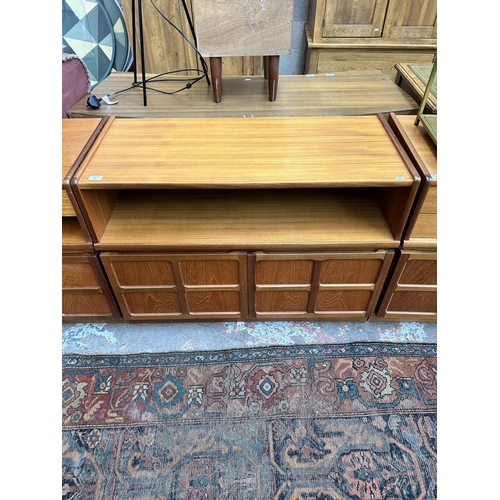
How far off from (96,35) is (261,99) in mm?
1484

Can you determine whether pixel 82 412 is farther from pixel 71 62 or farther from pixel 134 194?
pixel 71 62

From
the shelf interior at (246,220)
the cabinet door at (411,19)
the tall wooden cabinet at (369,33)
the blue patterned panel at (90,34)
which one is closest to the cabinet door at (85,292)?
the shelf interior at (246,220)

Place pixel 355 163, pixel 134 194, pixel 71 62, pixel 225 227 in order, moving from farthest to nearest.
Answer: pixel 71 62, pixel 134 194, pixel 225 227, pixel 355 163

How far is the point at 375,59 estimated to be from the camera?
221cm

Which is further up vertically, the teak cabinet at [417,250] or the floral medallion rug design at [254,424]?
the teak cabinet at [417,250]

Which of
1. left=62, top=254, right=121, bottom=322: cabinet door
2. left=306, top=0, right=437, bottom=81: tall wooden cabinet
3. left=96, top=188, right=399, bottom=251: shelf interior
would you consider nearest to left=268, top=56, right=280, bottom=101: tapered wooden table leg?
left=96, top=188, right=399, bottom=251: shelf interior

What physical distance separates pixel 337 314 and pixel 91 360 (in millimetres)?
877

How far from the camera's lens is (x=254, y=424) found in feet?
3.32

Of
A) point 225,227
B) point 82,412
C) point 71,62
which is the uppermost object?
point 71,62

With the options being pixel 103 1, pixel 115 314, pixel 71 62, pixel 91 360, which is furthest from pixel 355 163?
A: pixel 103 1

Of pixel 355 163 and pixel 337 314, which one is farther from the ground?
pixel 355 163

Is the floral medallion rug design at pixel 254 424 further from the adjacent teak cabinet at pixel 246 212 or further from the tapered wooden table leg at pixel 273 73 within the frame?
the tapered wooden table leg at pixel 273 73

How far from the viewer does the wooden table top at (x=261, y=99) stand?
1.31 metres

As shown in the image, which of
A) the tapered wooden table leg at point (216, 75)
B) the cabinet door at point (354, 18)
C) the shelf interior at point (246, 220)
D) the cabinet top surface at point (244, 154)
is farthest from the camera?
the cabinet door at point (354, 18)
